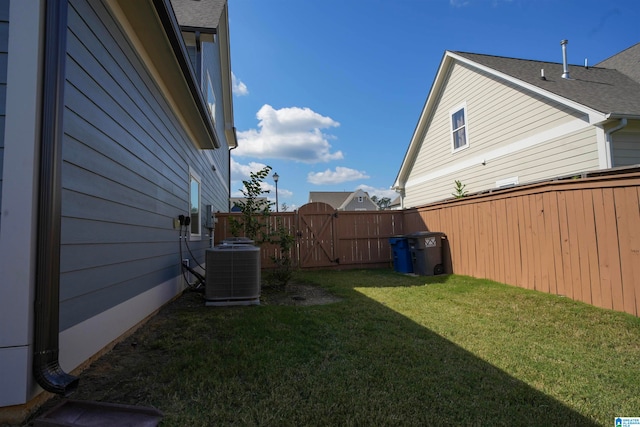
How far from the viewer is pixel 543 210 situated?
4711mm

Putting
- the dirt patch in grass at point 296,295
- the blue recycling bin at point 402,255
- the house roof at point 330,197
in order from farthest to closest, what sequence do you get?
the house roof at point 330,197 < the blue recycling bin at point 402,255 < the dirt patch in grass at point 296,295

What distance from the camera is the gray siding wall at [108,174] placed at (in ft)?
6.65

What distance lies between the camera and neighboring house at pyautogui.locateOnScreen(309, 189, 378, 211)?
3878cm

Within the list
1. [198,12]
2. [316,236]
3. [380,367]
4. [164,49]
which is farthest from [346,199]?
[380,367]

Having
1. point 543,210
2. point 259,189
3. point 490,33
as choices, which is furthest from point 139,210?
point 490,33

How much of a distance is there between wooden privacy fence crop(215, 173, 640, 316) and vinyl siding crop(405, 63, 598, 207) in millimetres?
2110

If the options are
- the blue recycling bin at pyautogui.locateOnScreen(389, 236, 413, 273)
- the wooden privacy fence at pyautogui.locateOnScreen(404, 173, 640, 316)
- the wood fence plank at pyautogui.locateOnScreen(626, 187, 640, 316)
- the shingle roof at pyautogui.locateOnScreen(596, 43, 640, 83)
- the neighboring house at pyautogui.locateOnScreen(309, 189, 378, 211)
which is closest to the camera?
the wood fence plank at pyautogui.locateOnScreen(626, 187, 640, 316)

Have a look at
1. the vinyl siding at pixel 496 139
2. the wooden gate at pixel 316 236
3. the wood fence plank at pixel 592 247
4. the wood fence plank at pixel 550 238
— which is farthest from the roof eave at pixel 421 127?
the wood fence plank at pixel 592 247

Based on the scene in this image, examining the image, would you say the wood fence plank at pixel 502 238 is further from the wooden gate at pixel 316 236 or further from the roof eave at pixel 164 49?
the roof eave at pixel 164 49

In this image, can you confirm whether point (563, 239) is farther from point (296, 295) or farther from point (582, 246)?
point (296, 295)

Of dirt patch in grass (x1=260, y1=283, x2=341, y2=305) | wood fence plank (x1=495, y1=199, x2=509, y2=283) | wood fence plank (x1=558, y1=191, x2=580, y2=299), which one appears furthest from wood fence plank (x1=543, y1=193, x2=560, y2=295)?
dirt patch in grass (x1=260, y1=283, x2=341, y2=305)

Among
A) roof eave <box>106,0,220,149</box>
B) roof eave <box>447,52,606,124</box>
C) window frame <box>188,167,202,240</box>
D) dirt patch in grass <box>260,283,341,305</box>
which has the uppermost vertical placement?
roof eave <box>447,52,606,124</box>

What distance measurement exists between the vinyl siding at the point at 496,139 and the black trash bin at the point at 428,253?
8.84 feet

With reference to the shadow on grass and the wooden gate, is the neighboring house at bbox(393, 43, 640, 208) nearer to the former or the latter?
the wooden gate
